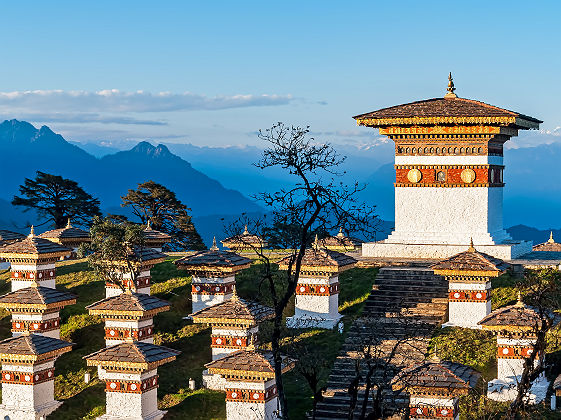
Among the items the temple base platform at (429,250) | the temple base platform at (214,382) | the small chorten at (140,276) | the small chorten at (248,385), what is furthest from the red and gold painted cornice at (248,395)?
the temple base platform at (429,250)

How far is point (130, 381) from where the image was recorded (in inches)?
1030

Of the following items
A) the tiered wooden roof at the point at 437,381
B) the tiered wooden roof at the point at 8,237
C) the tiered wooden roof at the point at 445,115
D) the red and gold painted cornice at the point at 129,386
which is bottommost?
the red and gold painted cornice at the point at 129,386

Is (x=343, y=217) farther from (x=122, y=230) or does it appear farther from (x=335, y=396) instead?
(x=122, y=230)

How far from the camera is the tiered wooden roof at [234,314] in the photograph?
2792 cm

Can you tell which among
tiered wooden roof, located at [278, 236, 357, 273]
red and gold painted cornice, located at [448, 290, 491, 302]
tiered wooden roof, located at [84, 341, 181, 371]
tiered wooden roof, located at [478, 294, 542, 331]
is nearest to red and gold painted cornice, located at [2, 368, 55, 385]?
tiered wooden roof, located at [84, 341, 181, 371]

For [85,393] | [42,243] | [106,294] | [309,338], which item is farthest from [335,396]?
[42,243]

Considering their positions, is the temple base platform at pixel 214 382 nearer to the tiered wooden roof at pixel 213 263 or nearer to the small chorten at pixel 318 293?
the small chorten at pixel 318 293

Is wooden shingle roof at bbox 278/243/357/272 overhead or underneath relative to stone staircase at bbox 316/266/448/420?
overhead

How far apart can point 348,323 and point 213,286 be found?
5.05 meters

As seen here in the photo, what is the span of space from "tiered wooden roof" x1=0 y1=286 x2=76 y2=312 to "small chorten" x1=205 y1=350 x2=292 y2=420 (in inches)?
344

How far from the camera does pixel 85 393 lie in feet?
93.5

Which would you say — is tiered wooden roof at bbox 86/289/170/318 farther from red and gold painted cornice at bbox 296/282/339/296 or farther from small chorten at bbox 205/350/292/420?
small chorten at bbox 205/350/292/420

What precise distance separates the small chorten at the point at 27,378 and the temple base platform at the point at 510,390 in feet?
42.2

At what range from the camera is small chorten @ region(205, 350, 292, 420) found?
966 inches
